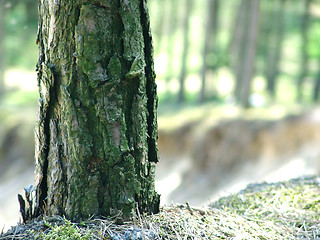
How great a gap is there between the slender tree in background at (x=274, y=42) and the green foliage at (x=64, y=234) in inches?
793

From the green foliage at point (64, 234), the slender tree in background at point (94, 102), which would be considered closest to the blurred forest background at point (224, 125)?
the slender tree in background at point (94, 102)

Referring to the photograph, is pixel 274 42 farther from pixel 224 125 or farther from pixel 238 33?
pixel 224 125

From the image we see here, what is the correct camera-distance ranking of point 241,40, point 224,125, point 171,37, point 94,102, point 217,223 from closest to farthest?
point 94,102, point 217,223, point 224,125, point 241,40, point 171,37

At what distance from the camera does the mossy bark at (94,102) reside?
6.97ft

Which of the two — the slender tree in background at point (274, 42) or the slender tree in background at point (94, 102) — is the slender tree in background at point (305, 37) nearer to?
the slender tree in background at point (274, 42)

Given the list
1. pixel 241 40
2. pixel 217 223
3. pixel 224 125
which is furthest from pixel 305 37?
pixel 217 223

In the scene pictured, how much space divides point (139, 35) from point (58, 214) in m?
1.29

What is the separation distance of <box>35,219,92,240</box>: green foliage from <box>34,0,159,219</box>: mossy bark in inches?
5.6

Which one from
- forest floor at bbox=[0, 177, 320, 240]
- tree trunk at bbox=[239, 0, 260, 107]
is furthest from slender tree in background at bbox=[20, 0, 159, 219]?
tree trunk at bbox=[239, 0, 260, 107]

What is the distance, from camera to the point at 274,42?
21938 millimetres

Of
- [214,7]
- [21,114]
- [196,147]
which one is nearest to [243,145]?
[196,147]

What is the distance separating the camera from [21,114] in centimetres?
1709

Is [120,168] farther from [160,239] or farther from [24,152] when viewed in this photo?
[24,152]

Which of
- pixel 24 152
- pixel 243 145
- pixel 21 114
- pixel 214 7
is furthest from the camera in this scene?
pixel 214 7
